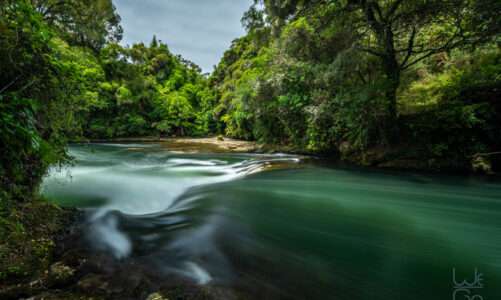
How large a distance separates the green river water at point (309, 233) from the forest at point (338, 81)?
89 cm

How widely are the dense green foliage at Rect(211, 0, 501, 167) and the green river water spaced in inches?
77.2

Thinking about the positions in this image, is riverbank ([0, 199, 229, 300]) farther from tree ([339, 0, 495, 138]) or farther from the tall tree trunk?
the tall tree trunk

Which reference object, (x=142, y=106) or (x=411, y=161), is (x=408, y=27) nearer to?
(x=411, y=161)

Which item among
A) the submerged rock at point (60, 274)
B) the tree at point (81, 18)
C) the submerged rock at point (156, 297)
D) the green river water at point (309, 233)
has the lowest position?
the green river water at point (309, 233)

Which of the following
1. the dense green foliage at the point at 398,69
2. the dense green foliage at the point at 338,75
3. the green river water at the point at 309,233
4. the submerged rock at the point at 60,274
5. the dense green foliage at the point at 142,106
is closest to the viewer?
the submerged rock at the point at 60,274

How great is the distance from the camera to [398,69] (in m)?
7.15

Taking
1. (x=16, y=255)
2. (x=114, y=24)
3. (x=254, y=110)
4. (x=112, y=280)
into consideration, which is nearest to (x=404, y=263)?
(x=112, y=280)

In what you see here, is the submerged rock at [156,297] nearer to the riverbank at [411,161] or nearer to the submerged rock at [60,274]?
the submerged rock at [60,274]

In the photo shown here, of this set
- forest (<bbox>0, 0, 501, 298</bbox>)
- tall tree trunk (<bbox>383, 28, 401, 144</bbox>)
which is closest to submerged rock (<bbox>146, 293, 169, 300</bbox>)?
forest (<bbox>0, 0, 501, 298</bbox>)

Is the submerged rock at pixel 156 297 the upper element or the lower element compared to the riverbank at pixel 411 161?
lower

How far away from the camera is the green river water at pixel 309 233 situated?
202 cm

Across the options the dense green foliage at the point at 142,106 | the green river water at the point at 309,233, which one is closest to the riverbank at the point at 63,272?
the green river water at the point at 309,233

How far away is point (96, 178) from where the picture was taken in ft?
19.7

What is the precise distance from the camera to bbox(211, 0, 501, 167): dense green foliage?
6227 millimetres
